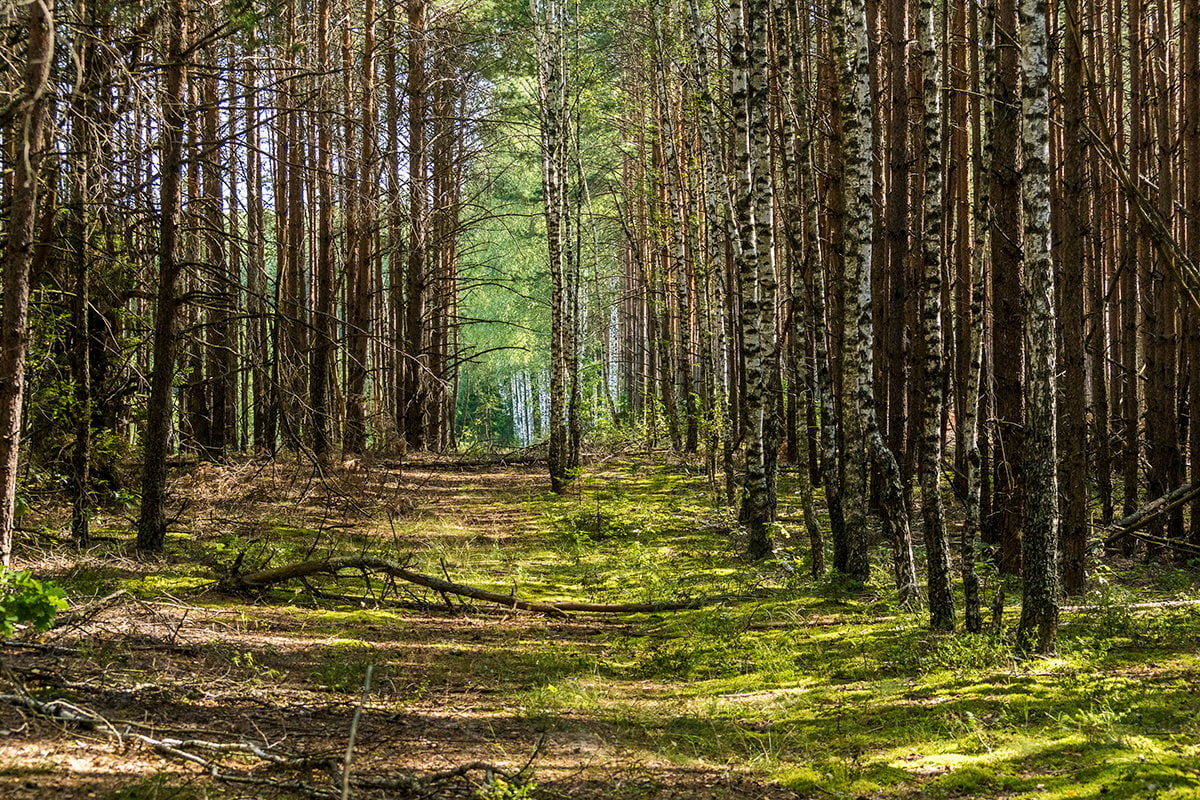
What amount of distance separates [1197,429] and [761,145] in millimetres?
5801

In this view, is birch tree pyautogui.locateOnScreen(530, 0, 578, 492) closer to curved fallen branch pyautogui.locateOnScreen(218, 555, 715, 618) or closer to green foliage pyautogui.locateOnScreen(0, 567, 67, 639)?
curved fallen branch pyautogui.locateOnScreen(218, 555, 715, 618)

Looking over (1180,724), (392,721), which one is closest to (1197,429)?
(1180,724)

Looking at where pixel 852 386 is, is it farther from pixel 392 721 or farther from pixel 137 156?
pixel 137 156

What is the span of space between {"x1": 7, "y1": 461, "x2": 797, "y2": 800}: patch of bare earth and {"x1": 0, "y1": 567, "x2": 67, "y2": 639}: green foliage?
0.25 metres

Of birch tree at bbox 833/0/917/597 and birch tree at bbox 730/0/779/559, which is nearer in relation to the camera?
birch tree at bbox 833/0/917/597

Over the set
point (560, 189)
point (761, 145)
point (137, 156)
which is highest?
point (560, 189)

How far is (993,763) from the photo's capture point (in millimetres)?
4180

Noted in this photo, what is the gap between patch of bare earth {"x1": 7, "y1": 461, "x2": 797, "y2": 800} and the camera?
11.6 ft

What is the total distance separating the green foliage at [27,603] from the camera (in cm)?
378

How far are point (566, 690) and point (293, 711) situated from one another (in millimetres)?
1637

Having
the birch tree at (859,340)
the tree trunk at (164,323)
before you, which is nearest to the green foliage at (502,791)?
the birch tree at (859,340)

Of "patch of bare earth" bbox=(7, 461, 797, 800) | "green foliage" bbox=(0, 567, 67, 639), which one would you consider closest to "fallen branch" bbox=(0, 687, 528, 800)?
"patch of bare earth" bbox=(7, 461, 797, 800)

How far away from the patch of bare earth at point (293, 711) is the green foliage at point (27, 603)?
0.83 ft

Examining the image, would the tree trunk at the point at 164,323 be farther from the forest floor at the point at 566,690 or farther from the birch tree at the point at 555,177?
the birch tree at the point at 555,177
